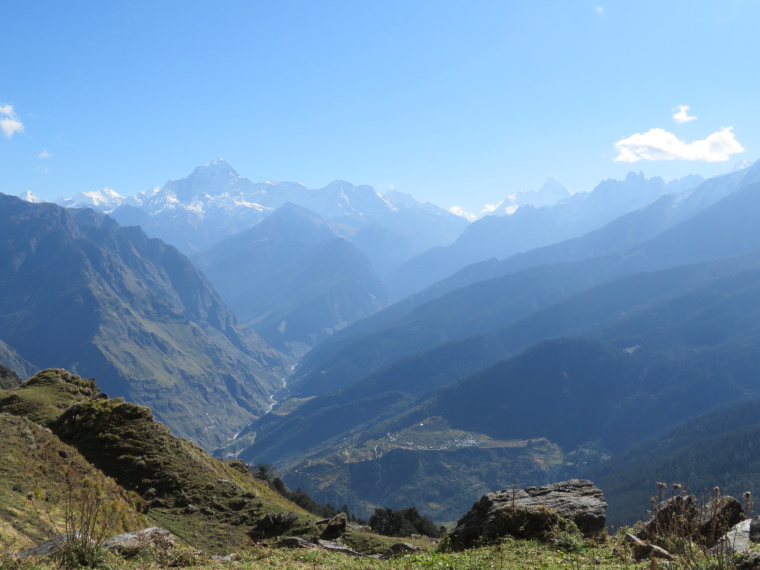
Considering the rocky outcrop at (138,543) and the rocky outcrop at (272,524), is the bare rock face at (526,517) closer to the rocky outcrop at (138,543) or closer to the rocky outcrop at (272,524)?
the rocky outcrop at (138,543)

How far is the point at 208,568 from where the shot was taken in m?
16.0

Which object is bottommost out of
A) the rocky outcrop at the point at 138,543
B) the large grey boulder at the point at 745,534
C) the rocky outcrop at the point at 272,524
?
the rocky outcrop at the point at 272,524

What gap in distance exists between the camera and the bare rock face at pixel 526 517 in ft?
68.5

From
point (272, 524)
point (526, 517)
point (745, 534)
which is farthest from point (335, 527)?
point (745, 534)

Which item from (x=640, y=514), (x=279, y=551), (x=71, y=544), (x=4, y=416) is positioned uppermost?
(x=4, y=416)

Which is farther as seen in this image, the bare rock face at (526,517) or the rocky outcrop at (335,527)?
the rocky outcrop at (335,527)

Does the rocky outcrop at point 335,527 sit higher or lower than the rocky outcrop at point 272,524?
lower

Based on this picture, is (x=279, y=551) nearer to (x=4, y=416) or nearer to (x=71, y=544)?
(x=71, y=544)

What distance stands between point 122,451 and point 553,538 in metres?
29.8

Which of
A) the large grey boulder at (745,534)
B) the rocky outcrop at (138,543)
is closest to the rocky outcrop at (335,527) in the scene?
the rocky outcrop at (138,543)

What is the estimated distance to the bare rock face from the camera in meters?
20.9

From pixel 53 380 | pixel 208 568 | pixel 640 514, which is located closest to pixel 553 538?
pixel 208 568

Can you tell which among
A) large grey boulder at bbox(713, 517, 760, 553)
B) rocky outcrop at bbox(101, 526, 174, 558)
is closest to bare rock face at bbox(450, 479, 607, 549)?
large grey boulder at bbox(713, 517, 760, 553)

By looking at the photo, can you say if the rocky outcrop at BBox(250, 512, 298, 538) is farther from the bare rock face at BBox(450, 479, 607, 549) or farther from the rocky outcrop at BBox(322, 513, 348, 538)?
the bare rock face at BBox(450, 479, 607, 549)
